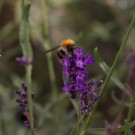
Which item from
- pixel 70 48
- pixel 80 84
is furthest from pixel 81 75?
pixel 70 48

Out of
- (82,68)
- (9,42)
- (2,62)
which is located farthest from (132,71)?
(9,42)

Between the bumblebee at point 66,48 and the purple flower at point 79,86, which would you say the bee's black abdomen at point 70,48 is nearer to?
the bumblebee at point 66,48

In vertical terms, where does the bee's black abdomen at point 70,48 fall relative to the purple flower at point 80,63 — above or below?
above

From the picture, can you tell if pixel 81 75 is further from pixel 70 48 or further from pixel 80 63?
pixel 70 48

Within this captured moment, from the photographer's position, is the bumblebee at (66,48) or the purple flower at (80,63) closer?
the purple flower at (80,63)

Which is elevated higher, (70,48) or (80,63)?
(70,48)

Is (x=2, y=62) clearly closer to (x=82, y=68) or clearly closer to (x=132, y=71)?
(x=82, y=68)

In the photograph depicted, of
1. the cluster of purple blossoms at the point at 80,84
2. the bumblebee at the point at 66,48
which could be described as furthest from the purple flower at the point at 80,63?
the bumblebee at the point at 66,48

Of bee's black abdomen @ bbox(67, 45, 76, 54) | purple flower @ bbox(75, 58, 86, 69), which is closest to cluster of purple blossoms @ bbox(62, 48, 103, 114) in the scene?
purple flower @ bbox(75, 58, 86, 69)

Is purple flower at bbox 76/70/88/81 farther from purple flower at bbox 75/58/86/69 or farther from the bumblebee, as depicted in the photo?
the bumblebee
